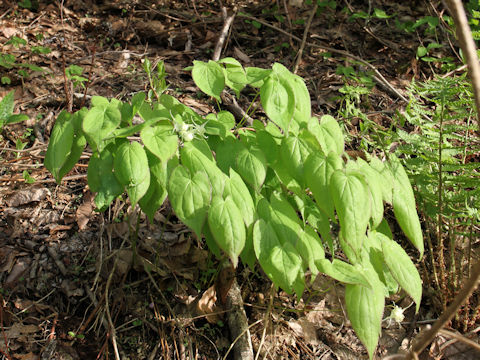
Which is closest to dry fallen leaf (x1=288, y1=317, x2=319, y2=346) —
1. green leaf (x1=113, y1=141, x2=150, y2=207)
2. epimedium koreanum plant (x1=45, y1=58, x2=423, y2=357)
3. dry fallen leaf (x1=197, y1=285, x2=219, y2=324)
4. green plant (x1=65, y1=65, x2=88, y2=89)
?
dry fallen leaf (x1=197, y1=285, x2=219, y2=324)

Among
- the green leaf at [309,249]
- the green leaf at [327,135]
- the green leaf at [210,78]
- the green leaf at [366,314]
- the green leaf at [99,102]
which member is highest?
the green leaf at [210,78]

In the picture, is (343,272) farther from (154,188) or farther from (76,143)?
(76,143)

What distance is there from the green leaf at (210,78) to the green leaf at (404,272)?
88cm

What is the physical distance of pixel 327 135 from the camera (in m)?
1.57

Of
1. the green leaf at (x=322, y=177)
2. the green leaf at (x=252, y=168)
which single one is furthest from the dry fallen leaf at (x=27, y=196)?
the green leaf at (x=322, y=177)

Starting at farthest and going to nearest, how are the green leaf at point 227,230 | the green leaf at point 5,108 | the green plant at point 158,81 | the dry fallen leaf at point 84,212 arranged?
the dry fallen leaf at point 84,212 < the green leaf at point 5,108 < the green plant at point 158,81 < the green leaf at point 227,230

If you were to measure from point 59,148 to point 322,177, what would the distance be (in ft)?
3.09

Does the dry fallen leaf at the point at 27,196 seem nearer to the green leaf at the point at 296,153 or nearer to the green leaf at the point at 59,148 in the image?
the green leaf at the point at 59,148

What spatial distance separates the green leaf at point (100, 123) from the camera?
1.43m

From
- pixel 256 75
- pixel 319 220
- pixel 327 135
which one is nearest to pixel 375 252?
pixel 319 220

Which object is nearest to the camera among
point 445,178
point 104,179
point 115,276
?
point 104,179

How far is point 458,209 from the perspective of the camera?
2.23m

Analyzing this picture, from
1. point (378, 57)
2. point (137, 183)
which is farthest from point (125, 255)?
point (378, 57)

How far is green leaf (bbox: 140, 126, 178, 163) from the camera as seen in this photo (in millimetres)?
1364
